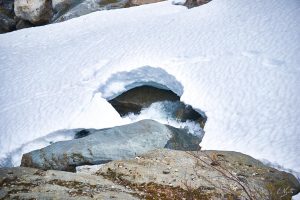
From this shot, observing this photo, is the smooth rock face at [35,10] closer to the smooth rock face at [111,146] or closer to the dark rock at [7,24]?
the dark rock at [7,24]

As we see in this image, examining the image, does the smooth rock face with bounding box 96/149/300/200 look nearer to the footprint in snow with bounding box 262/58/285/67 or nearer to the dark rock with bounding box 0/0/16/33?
the footprint in snow with bounding box 262/58/285/67

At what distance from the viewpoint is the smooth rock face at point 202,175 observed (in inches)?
195

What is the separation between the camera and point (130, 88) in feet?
31.8

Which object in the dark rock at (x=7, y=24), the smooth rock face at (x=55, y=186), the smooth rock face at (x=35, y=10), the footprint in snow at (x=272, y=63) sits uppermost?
the footprint in snow at (x=272, y=63)

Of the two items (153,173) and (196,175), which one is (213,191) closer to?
(196,175)

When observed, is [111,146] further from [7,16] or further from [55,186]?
[7,16]

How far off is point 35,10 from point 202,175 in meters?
17.0

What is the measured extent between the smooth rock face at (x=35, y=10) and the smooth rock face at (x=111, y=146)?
1396 cm

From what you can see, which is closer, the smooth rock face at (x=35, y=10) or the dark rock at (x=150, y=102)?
the dark rock at (x=150, y=102)

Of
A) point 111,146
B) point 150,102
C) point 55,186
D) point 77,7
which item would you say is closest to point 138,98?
point 150,102

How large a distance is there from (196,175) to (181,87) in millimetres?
3816

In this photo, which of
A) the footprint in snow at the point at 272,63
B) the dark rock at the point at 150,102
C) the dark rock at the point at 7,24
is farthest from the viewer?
the dark rock at the point at 7,24

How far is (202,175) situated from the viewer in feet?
17.7

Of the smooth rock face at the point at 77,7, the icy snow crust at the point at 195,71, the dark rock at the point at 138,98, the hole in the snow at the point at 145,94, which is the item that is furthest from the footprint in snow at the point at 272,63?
the smooth rock face at the point at 77,7
